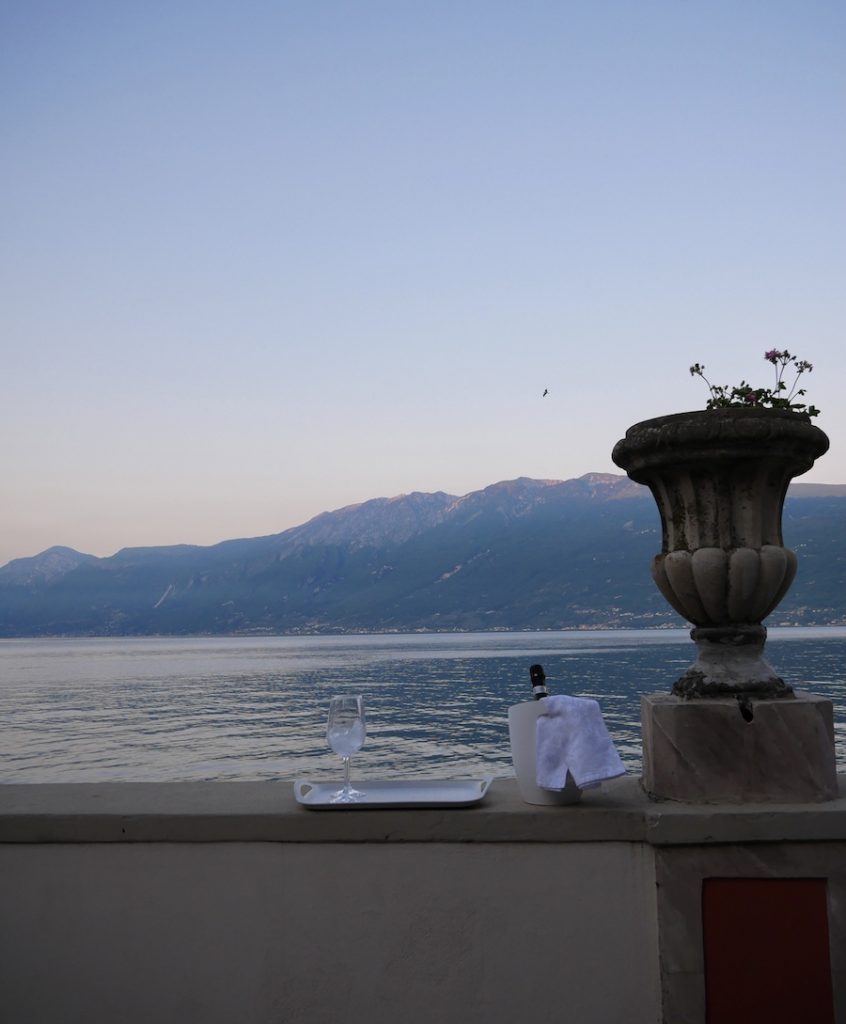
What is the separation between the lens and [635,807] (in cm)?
271

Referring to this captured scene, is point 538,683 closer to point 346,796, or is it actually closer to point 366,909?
point 346,796

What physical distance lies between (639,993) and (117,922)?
1619mm

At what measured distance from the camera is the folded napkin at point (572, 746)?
2.66m

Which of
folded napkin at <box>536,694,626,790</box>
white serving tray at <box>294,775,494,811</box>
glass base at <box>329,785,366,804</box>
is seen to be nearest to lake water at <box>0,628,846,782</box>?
white serving tray at <box>294,775,494,811</box>

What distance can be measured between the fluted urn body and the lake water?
28.3m

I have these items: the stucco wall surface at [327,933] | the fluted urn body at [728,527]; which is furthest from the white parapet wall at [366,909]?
the fluted urn body at [728,527]

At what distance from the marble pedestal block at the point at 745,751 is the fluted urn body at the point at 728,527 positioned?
0.35ft

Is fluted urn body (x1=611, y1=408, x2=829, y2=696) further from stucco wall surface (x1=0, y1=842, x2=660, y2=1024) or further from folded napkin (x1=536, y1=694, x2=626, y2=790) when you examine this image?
stucco wall surface (x1=0, y1=842, x2=660, y2=1024)

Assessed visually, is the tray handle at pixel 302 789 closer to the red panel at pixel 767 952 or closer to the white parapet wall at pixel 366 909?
the white parapet wall at pixel 366 909

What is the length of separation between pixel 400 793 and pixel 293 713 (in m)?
56.7

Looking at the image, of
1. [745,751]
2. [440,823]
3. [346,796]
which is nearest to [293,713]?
[346,796]

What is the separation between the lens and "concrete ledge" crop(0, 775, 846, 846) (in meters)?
2.64

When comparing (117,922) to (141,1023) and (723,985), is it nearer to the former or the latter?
(141,1023)

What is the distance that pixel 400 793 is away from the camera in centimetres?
293
